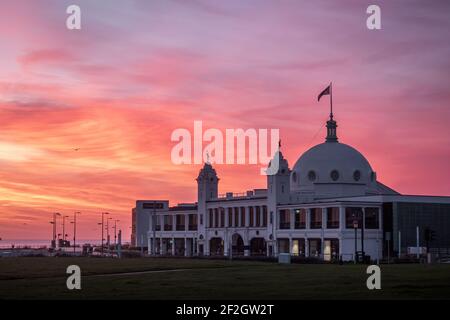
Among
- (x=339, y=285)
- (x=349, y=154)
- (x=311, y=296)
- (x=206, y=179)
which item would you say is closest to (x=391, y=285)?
(x=339, y=285)

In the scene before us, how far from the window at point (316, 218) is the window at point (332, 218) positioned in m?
1.85

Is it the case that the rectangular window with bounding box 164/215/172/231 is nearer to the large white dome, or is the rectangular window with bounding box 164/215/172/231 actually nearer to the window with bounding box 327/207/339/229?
the large white dome

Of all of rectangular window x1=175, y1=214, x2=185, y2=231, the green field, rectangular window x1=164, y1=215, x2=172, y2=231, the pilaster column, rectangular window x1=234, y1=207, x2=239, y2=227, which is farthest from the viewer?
rectangular window x1=164, y1=215, x2=172, y2=231

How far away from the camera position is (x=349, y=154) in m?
127

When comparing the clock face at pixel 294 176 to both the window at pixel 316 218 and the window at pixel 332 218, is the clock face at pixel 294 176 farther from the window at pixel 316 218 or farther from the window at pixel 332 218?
the window at pixel 332 218

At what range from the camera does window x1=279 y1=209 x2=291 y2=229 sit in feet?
389

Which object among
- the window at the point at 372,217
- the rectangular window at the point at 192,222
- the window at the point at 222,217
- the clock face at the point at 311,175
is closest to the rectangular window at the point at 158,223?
the rectangular window at the point at 192,222

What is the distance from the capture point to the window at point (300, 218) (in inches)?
4540

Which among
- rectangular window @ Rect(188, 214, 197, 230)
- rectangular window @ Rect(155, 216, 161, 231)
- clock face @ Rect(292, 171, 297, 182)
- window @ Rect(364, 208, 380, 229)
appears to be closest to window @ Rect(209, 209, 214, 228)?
rectangular window @ Rect(188, 214, 197, 230)

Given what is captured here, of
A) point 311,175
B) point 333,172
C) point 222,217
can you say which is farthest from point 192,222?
point 333,172

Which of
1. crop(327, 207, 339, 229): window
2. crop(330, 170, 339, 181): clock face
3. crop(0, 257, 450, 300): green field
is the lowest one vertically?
crop(0, 257, 450, 300): green field

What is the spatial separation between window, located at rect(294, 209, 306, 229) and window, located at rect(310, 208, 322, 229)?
5.68ft

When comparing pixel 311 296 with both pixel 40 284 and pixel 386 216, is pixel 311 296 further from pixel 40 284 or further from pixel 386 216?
pixel 386 216

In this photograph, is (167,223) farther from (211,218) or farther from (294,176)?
(294,176)
